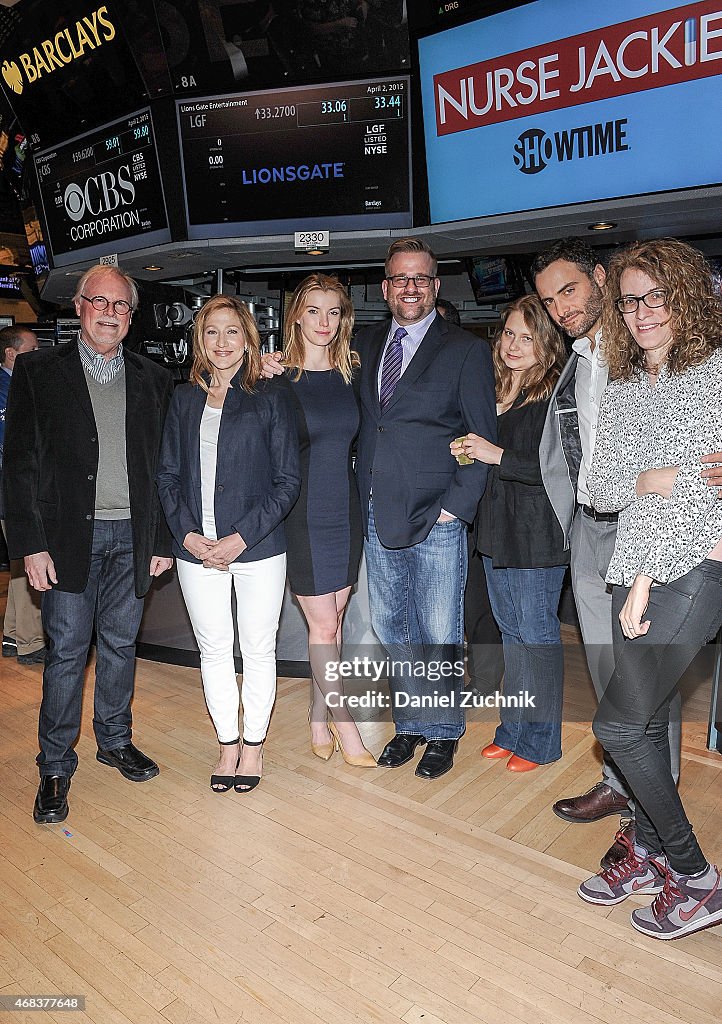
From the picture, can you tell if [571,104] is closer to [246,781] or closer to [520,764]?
[520,764]

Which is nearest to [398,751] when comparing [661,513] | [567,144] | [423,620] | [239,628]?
[423,620]

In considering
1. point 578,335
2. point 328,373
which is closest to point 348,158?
point 328,373

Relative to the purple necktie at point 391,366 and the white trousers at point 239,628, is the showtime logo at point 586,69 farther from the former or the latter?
the white trousers at point 239,628

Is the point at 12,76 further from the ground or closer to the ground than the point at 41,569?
further from the ground

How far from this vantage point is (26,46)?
449cm

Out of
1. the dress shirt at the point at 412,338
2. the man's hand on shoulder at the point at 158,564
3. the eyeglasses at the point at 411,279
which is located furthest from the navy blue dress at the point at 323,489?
the man's hand on shoulder at the point at 158,564

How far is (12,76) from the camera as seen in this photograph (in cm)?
464

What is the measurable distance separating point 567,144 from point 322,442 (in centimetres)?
194

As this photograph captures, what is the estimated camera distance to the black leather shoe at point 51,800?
2662mm

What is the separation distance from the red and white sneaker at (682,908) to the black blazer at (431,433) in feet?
4.26

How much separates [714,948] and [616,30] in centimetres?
335

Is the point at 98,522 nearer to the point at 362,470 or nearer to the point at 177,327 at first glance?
the point at 362,470

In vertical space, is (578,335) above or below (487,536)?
above

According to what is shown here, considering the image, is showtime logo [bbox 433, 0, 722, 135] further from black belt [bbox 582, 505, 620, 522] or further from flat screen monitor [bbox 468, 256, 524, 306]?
black belt [bbox 582, 505, 620, 522]
